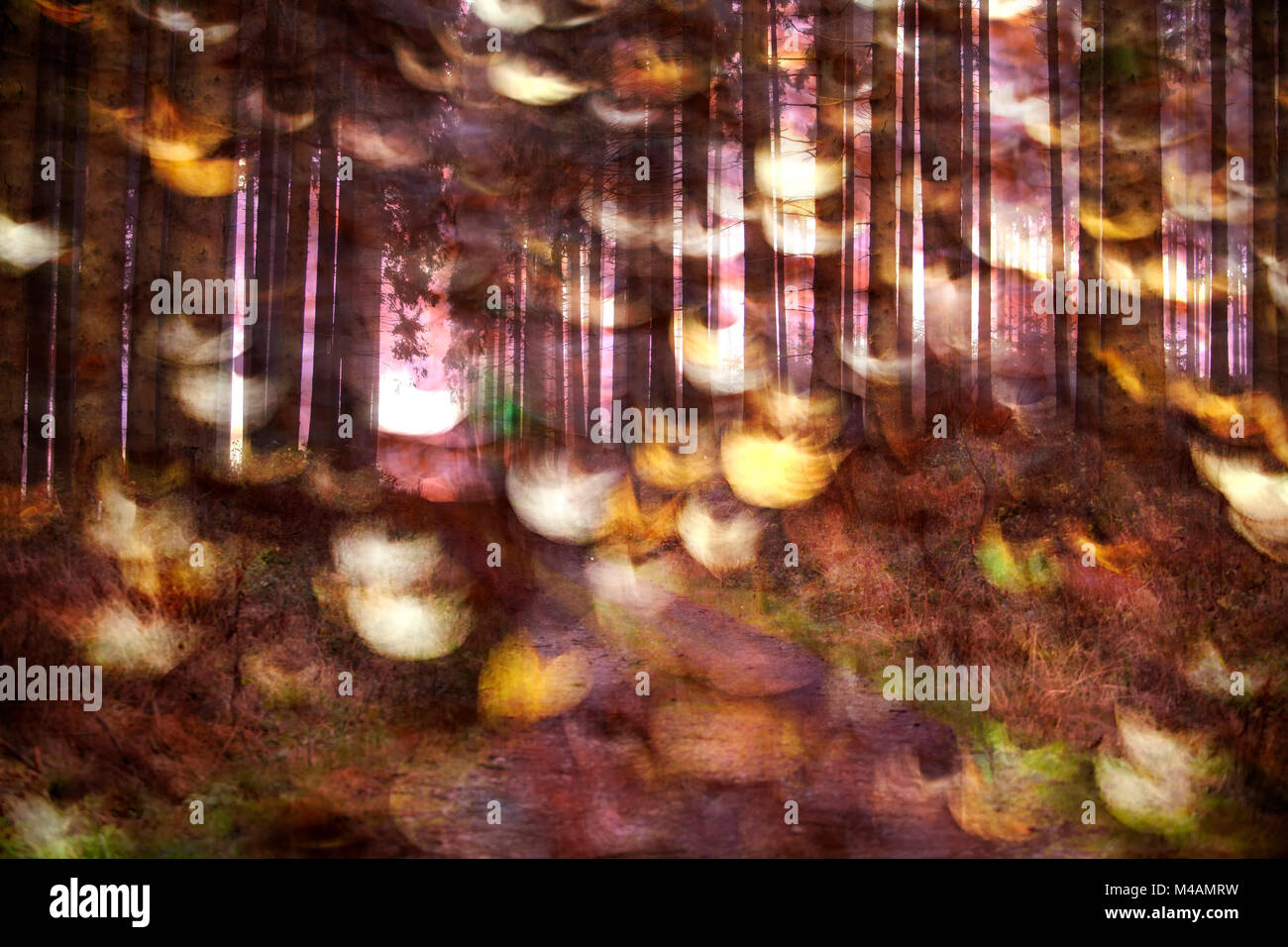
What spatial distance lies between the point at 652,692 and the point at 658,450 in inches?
49.5

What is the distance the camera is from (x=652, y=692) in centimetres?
299

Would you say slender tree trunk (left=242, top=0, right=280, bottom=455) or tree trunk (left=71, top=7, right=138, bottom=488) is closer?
tree trunk (left=71, top=7, right=138, bottom=488)

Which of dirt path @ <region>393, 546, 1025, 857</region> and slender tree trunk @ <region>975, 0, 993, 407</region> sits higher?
slender tree trunk @ <region>975, 0, 993, 407</region>

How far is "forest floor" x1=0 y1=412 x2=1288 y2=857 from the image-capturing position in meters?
2.69

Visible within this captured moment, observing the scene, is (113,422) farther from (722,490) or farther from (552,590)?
(722,490)

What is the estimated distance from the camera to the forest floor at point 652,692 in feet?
8.84

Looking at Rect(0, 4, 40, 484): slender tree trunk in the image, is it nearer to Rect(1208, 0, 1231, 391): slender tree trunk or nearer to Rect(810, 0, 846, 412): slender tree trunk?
Rect(810, 0, 846, 412): slender tree trunk

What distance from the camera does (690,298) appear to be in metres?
3.80

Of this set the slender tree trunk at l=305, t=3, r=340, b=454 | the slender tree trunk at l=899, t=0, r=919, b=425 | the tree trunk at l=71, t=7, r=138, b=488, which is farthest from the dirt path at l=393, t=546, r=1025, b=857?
the tree trunk at l=71, t=7, r=138, b=488

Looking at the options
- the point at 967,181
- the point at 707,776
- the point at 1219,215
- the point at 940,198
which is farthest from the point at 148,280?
the point at 1219,215

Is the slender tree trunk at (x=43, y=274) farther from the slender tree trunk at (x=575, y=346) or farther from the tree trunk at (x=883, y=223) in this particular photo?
the tree trunk at (x=883, y=223)

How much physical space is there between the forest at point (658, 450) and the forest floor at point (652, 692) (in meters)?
0.02

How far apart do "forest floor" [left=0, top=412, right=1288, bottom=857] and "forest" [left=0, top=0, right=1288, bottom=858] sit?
0.7 inches

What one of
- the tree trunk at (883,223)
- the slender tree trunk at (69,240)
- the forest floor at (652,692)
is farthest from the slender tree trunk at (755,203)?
the slender tree trunk at (69,240)
